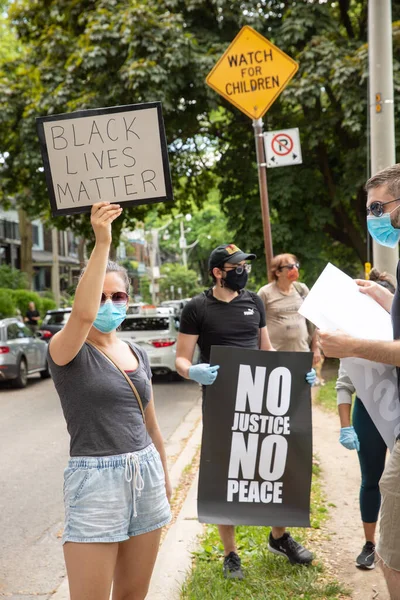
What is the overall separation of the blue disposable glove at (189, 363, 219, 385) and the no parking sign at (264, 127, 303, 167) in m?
3.57

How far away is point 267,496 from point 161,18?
37.2 feet

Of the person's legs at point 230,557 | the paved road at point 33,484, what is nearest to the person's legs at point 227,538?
the person's legs at point 230,557

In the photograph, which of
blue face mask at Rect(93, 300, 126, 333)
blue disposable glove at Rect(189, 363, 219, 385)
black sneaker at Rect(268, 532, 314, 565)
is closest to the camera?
blue face mask at Rect(93, 300, 126, 333)

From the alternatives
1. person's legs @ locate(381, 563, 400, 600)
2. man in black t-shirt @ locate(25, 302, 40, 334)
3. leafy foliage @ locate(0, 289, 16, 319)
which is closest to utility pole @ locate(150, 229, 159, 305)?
man in black t-shirt @ locate(25, 302, 40, 334)

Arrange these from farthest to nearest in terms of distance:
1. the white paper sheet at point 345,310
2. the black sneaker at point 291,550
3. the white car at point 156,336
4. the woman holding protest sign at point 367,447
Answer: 1. the white car at point 156,336
2. the black sneaker at point 291,550
3. the woman holding protest sign at point 367,447
4. the white paper sheet at point 345,310

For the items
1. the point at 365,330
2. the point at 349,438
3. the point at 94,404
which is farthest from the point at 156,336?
the point at 94,404

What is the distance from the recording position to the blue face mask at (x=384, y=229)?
266 centimetres

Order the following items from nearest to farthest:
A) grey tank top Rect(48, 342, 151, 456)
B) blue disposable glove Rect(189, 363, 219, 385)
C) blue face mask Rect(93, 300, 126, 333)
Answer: grey tank top Rect(48, 342, 151, 456)
blue face mask Rect(93, 300, 126, 333)
blue disposable glove Rect(189, 363, 219, 385)

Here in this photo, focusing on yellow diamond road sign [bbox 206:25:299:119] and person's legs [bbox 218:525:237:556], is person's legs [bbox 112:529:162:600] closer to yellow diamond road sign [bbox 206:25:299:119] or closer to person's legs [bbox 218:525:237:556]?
person's legs [bbox 218:525:237:556]

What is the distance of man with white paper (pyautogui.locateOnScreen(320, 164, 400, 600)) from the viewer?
2422 millimetres

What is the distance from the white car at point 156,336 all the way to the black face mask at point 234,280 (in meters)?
10.2

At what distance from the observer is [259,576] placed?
399 centimetres

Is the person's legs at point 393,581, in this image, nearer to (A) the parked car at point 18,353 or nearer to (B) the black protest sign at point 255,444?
(B) the black protest sign at point 255,444

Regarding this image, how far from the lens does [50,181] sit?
2.64 metres
